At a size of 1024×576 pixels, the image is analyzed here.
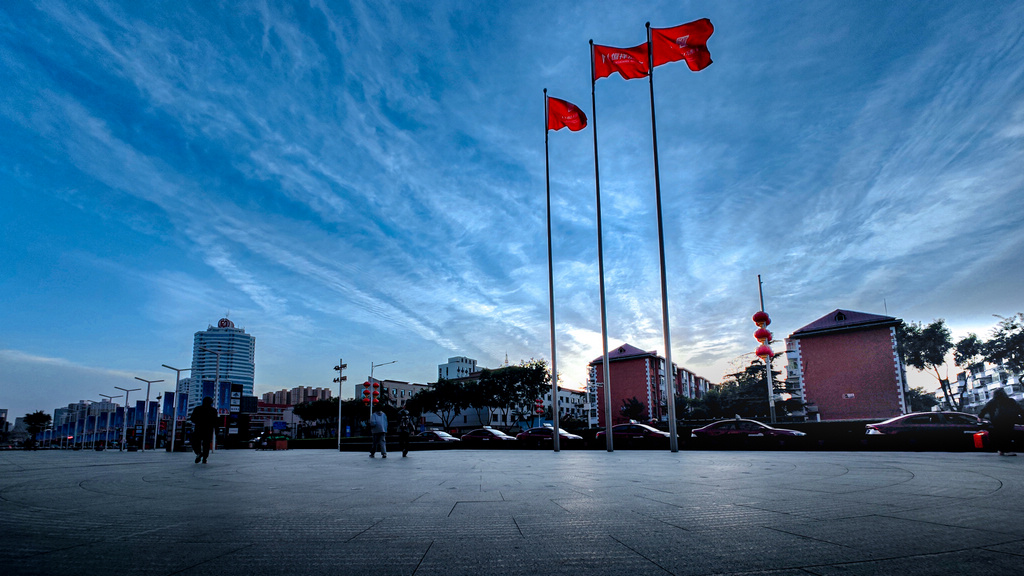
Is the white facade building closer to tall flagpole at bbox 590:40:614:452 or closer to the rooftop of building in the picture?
the rooftop of building

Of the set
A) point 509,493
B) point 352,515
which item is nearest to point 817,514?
point 509,493

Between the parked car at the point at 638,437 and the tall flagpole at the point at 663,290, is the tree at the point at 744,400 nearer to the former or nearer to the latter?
the parked car at the point at 638,437

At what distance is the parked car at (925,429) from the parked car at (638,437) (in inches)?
336

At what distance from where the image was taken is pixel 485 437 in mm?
34938

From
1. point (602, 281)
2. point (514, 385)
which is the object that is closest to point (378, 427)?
point (602, 281)

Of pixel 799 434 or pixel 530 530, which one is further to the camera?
pixel 799 434

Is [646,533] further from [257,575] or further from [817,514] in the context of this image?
[257,575]

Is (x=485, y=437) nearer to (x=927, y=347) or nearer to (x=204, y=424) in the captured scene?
(x=204, y=424)

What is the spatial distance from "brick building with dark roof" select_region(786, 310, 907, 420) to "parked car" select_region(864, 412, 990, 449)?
2956 centimetres

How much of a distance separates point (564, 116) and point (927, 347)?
162 ft

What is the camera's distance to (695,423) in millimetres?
34312

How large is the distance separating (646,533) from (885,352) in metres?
51.2

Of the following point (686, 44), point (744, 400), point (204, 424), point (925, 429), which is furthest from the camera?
point (744, 400)

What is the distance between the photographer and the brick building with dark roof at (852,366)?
1772 inches
